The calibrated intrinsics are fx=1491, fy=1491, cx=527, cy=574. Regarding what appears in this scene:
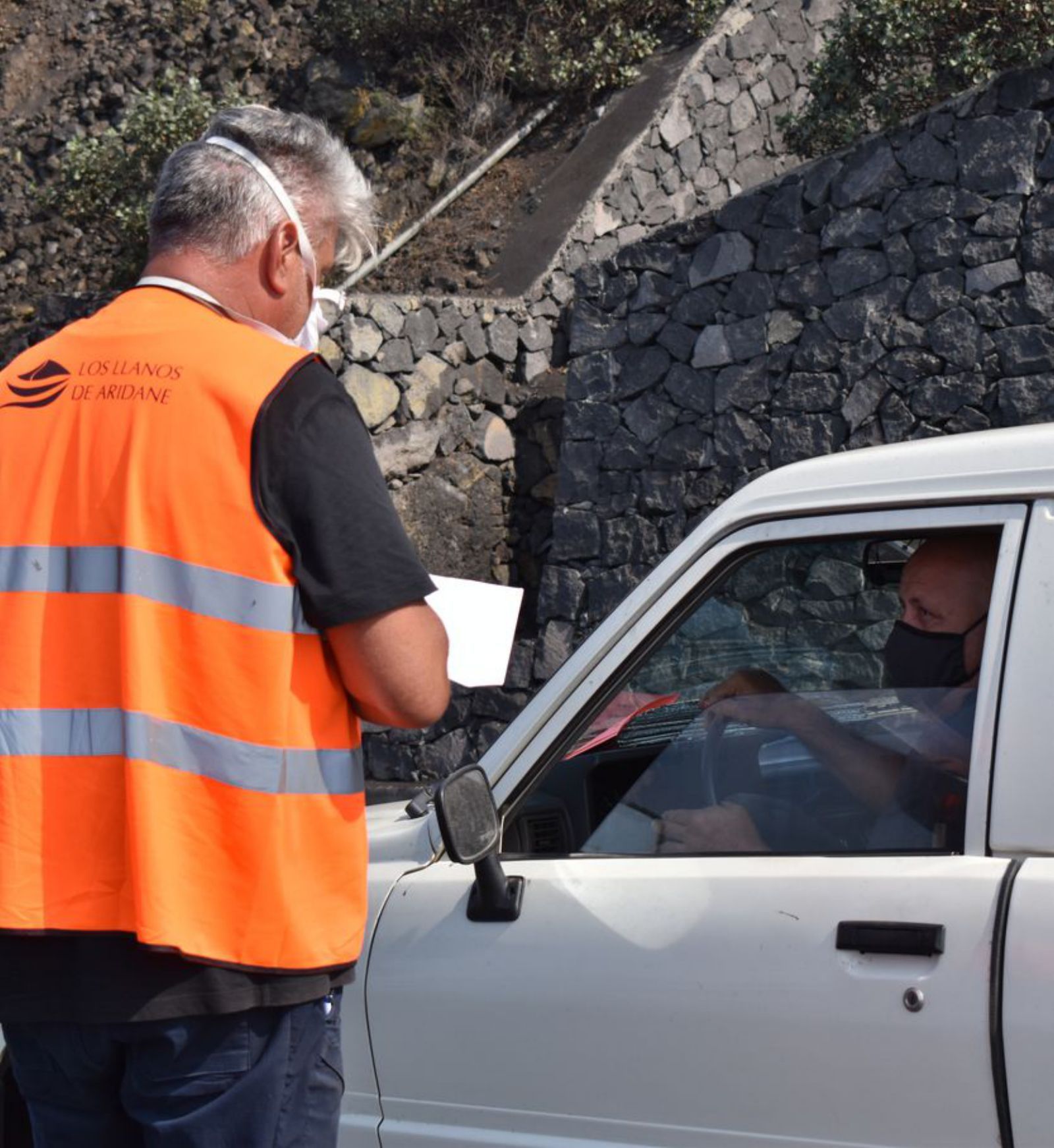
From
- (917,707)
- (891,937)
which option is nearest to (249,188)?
(917,707)

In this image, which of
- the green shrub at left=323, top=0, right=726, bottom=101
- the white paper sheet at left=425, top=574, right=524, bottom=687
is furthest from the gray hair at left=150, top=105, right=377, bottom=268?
the green shrub at left=323, top=0, right=726, bottom=101

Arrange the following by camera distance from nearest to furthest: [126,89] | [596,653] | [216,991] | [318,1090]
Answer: [216,991]
[318,1090]
[596,653]
[126,89]

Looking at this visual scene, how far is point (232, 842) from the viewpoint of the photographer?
174cm

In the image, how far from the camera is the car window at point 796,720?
6.91 ft

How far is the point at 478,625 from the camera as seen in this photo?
2.33 metres

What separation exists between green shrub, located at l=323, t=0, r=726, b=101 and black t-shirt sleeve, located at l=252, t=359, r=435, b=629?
11289mm

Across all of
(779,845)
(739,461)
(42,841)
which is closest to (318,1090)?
(42,841)

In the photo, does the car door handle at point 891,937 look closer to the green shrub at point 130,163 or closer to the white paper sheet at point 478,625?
the white paper sheet at point 478,625

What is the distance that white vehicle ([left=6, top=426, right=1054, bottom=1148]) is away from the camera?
6.20 ft

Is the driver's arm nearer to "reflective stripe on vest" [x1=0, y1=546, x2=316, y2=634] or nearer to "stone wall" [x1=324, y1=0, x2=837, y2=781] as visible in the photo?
"reflective stripe on vest" [x1=0, y1=546, x2=316, y2=634]

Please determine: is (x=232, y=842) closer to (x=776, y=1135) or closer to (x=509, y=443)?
(x=776, y=1135)

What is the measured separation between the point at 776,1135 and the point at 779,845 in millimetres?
402

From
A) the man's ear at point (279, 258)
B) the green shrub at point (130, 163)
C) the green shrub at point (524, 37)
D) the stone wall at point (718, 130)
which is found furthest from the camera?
the green shrub at point (524, 37)

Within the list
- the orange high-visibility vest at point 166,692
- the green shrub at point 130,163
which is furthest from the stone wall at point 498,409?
the orange high-visibility vest at point 166,692
